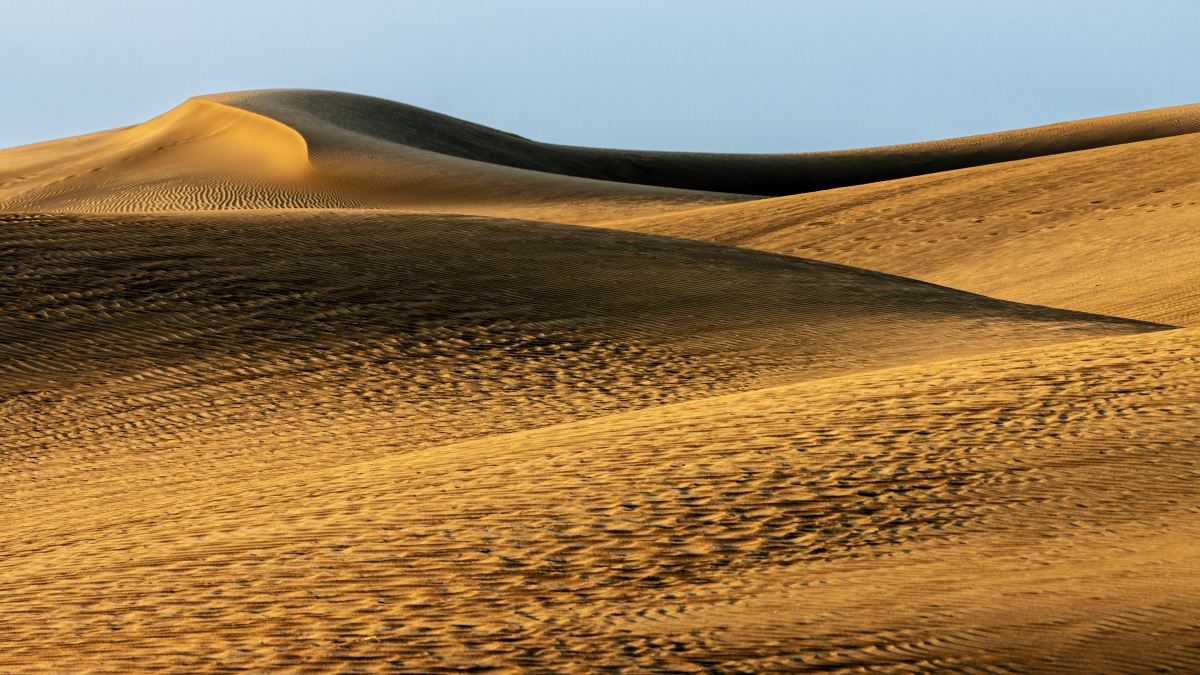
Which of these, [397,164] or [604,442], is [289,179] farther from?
[604,442]

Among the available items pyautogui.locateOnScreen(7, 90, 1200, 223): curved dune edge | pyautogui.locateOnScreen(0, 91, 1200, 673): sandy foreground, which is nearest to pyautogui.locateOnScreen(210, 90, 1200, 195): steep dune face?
pyautogui.locateOnScreen(7, 90, 1200, 223): curved dune edge

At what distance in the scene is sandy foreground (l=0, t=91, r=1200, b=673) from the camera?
16.6ft

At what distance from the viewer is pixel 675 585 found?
557 cm

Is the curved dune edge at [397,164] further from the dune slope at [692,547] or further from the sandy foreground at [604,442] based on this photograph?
the dune slope at [692,547]

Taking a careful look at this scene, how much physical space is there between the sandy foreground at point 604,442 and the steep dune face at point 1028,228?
119mm

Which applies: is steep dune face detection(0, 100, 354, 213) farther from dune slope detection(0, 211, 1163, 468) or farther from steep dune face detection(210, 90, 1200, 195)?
dune slope detection(0, 211, 1163, 468)

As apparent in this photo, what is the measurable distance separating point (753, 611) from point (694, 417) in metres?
4.05

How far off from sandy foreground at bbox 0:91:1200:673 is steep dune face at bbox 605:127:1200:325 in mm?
119

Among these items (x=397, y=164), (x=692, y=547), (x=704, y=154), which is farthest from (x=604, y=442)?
(x=704, y=154)

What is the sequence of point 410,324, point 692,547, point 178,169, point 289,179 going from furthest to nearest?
point 178,169 → point 289,179 → point 410,324 → point 692,547

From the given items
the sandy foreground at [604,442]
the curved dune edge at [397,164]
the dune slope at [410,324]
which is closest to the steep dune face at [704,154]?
the curved dune edge at [397,164]

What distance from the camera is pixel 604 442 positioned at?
855 centimetres

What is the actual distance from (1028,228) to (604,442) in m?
16.4

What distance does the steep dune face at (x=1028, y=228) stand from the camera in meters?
18.7
